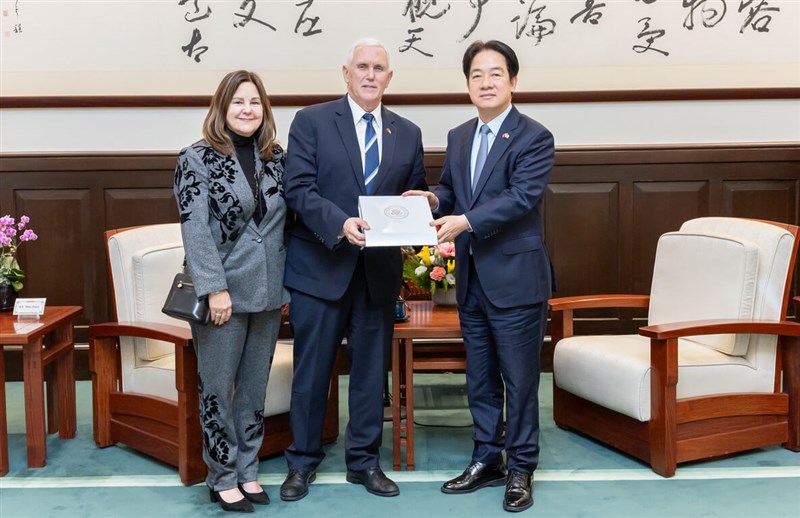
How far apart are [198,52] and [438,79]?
1.36m

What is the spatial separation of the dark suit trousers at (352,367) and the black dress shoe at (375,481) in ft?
0.09

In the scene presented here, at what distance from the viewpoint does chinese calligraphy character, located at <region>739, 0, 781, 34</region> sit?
465cm

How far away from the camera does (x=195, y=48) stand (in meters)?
4.63

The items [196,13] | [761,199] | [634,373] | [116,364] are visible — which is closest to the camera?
[634,373]

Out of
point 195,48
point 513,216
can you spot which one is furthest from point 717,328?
point 195,48

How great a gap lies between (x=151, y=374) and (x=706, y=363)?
7.40 feet

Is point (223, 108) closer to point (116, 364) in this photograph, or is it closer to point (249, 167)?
point (249, 167)

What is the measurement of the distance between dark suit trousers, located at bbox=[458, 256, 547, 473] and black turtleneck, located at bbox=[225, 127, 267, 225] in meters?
0.78

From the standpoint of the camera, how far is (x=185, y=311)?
2.73 metres

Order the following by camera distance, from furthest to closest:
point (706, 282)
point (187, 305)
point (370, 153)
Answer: point (706, 282)
point (370, 153)
point (187, 305)

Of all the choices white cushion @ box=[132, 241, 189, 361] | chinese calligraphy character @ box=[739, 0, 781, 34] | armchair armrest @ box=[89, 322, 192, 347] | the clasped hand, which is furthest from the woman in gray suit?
chinese calligraphy character @ box=[739, 0, 781, 34]

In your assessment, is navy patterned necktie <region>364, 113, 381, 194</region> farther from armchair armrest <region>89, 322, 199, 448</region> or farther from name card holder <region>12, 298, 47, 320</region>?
name card holder <region>12, 298, 47, 320</region>

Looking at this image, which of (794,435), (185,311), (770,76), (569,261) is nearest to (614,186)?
(569,261)

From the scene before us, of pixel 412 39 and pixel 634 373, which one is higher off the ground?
pixel 412 39
